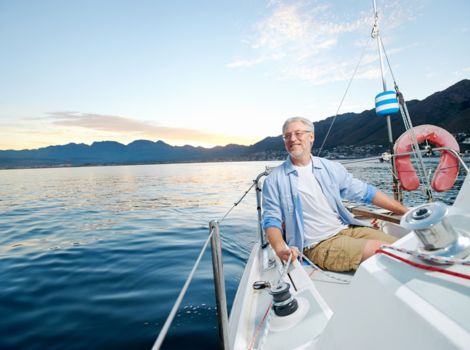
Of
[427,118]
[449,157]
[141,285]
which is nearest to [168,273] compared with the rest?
[141,285]

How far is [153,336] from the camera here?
11.0ft

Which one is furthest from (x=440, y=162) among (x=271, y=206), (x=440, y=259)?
(x=440, y=259)

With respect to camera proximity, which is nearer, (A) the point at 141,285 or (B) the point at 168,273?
(A) the point at 141,285

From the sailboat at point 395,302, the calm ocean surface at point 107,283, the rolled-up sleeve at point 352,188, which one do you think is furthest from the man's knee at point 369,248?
the calm ocean surface at point 107,283

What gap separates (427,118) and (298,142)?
15946 cm

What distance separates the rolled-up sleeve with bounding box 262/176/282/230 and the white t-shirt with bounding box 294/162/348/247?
10.2 inches

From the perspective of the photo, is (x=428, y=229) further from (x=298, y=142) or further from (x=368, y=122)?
(x=368, y=122)

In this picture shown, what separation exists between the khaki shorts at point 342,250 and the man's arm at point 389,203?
334 millimetres

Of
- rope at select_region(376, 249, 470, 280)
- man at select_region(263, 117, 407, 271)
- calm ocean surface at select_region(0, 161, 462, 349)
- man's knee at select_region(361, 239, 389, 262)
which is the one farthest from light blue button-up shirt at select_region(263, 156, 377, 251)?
calm ocean surface at select_region(0, 161, 462, 349)

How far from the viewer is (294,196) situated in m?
2.80

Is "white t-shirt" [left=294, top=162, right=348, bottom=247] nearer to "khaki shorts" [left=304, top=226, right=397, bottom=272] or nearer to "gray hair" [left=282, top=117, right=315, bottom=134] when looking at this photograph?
"khaki shorts" [left=304, top=226, right=397, bottom=272]

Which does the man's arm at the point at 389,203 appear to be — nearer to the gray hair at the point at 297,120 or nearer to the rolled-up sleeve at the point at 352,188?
the rolled-up sleeve at the point at 352,188

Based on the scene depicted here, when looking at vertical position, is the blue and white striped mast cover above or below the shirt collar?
above

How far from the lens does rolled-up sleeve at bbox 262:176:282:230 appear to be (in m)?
2.76
